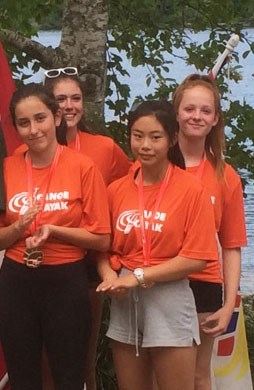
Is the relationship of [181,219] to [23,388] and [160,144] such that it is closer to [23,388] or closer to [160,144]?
[160,144]

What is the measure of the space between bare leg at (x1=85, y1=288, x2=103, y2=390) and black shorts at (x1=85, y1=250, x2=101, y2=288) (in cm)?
4

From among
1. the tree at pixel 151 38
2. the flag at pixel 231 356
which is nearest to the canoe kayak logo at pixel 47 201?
the flag at pixel 231 356

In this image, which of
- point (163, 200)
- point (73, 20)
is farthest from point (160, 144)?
point (73, 20)

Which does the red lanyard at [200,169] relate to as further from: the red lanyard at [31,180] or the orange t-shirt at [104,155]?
the red lanyard at [31,180]

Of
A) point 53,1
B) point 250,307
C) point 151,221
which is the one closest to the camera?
point 151,221

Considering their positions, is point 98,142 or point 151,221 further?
point 98,142

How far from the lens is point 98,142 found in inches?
158

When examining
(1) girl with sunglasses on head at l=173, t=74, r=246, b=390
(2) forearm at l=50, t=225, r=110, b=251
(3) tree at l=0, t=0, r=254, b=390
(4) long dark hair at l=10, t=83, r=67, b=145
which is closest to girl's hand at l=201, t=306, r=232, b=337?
(1) girl with sunglasses on head at l=173, t=74, r=246, b=390

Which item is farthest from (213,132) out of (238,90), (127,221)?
(238,90)

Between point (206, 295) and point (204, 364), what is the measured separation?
1.06 feet

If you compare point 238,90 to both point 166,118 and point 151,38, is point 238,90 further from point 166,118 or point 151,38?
point 166,118

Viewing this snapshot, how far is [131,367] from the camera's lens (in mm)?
3662

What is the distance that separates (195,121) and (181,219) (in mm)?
451

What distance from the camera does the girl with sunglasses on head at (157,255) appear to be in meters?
3.52
